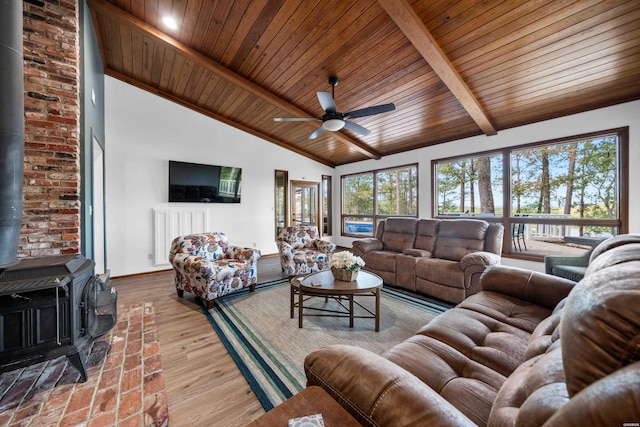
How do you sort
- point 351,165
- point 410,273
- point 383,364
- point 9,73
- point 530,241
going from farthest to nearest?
1. point 351,165
2. point 530,241
3. point 410,273
4. point 9,73
5. point 383,364

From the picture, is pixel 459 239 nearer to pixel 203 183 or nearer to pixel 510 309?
pixel 510 309

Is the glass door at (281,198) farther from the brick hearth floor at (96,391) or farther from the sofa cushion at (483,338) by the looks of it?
the sofa cushion at (483,338)

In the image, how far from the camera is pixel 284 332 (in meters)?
2.29

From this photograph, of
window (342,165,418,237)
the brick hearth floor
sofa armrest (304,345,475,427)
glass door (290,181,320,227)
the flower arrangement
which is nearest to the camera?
sofa armrest (304,345,475,427)

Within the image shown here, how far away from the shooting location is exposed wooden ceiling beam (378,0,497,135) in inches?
86.5

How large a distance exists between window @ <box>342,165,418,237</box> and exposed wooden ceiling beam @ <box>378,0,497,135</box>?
85.2 inches

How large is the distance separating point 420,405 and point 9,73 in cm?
255

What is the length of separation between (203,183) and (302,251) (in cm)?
242

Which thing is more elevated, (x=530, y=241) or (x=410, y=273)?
(x=530, y=241)

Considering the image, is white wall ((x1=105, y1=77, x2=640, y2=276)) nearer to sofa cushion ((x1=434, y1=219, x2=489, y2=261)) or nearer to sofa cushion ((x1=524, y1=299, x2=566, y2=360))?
sofa cushion ((x1=434, y1=219, x2=489, y2=261))

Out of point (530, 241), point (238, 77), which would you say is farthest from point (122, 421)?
point (530, 241)

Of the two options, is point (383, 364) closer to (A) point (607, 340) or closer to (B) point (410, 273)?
(A) point (607, 340)

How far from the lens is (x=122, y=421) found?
1271mm

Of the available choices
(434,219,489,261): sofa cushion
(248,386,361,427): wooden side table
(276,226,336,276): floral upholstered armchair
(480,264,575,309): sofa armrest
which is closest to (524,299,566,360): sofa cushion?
(480,264,575,309): sofa armrest
